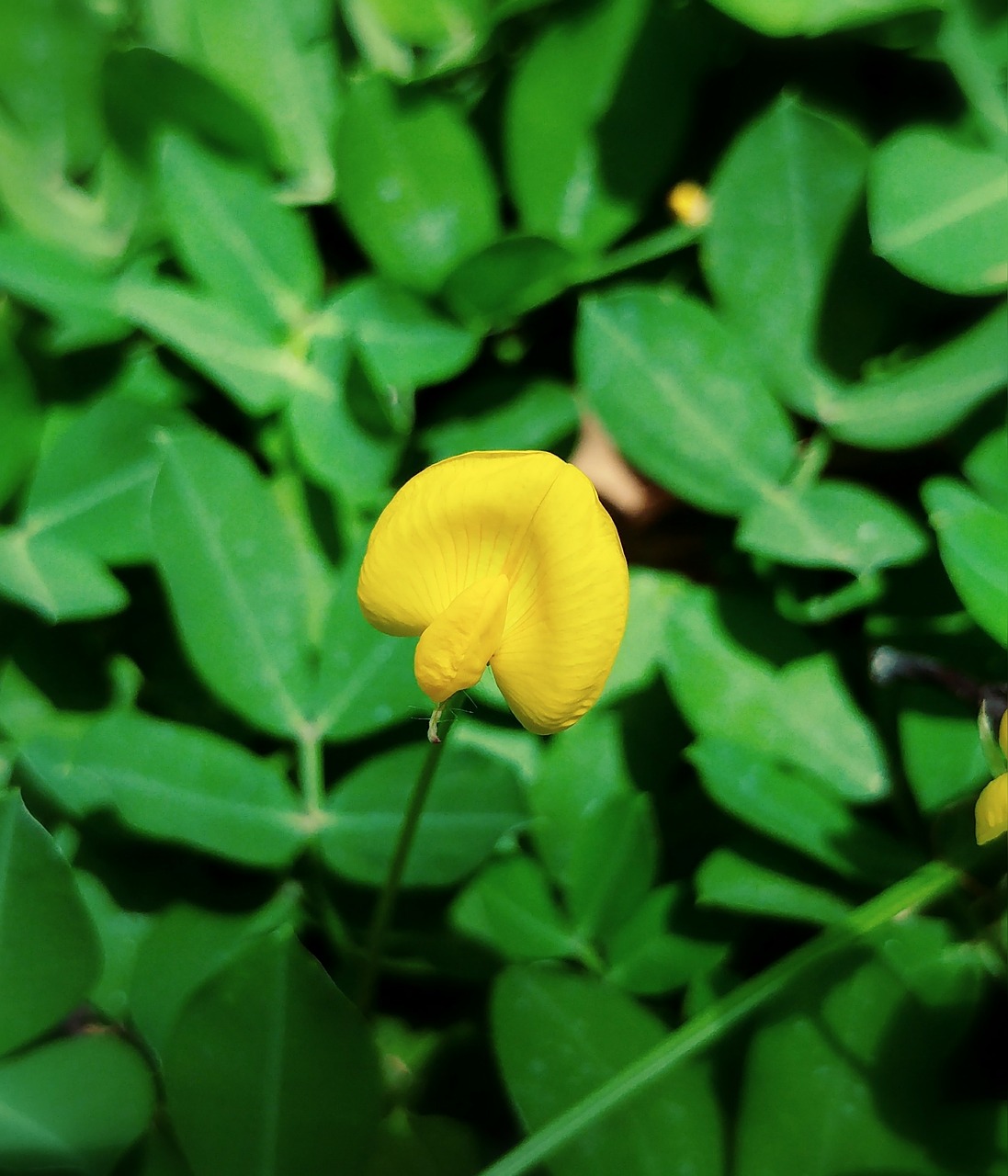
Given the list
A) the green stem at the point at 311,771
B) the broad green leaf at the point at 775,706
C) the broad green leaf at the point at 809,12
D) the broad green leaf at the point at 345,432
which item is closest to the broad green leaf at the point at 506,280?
the broad green leaf at the point at 345,432

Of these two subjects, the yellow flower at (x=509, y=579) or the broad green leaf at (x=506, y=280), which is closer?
the yellow flower at (x=509, y=579)

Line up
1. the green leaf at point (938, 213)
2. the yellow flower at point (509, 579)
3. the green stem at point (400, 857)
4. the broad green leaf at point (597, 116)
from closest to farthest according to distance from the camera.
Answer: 1. the yellow flower at point (509, 579)
2. the green stem at point (400, 857)
3. the green leaf at point (938, 213)
4. the broad green leaf at point (597, 116)

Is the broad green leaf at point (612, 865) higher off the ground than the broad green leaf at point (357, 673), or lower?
lower

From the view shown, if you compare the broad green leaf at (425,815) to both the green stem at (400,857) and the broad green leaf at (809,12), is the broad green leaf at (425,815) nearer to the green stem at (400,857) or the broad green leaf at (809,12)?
the green stem at (400,857)

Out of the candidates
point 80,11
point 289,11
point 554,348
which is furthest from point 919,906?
point 80,11

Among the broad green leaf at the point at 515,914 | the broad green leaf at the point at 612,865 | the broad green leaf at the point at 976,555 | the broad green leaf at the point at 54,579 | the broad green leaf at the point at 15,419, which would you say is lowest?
the broad green leaf at the point at 515,914

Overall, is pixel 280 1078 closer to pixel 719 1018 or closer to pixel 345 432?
pixel 719 1018
